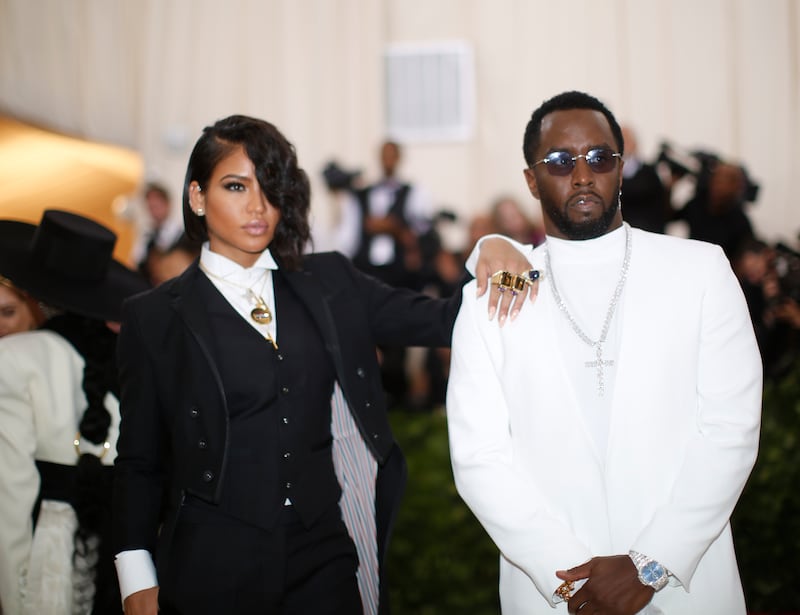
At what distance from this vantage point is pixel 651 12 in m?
9.01

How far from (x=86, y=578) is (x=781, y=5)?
9091 mm

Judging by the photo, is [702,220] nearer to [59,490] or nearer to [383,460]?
[383,460]

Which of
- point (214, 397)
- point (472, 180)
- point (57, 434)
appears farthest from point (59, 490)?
point (472, 180)

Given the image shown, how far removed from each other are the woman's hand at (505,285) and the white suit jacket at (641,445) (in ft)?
0.21

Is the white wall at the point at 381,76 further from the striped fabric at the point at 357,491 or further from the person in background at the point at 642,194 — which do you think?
the striped fabric at the point at 357,491

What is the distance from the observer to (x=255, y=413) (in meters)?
2.26

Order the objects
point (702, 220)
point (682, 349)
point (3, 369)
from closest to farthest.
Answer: point (682, 349)
point (3, 369)
point (702, 220)

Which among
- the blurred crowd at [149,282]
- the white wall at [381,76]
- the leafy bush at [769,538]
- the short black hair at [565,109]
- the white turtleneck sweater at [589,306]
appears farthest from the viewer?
the white wall at [381,76]

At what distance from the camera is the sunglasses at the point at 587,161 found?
210cm

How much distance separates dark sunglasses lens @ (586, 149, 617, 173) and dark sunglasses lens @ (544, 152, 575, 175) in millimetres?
45

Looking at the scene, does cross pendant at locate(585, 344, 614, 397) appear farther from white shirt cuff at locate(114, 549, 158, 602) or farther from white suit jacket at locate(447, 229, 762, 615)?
white shirt cuff at locate(114, 549, 158, 602)

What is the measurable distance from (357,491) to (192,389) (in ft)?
1.86

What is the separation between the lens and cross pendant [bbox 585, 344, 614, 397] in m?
2.07

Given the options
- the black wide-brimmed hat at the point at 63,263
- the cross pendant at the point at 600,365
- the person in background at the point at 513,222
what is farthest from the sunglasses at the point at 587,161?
the person in background at the point at 513,222
